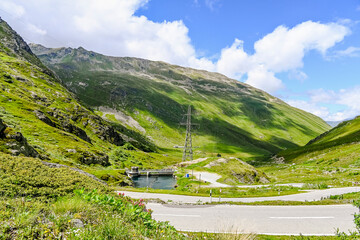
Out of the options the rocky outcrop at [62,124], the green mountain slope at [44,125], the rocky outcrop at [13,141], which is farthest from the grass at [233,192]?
the rocky outcrop at [62,124]

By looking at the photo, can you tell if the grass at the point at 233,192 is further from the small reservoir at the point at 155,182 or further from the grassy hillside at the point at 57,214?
the small reservoir at the point at 155,182

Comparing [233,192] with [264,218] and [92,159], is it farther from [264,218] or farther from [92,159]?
[92,159]

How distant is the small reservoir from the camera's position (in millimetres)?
71688

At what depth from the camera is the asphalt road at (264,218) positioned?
15102 millimetres

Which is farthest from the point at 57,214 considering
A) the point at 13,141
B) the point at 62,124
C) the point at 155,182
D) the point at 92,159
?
the point at 62,124

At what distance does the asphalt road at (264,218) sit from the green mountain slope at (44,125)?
27.3 meters

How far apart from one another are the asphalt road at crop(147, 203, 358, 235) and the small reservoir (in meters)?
50.9

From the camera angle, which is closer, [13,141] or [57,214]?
[57,214]

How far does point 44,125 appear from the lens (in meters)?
85.9

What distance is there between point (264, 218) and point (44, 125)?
93902mm

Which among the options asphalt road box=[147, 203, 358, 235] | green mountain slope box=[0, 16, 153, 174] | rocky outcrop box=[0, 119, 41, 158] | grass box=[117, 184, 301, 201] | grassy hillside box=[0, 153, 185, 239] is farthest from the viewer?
green mountain slope box=[0, 16, 153, 174]

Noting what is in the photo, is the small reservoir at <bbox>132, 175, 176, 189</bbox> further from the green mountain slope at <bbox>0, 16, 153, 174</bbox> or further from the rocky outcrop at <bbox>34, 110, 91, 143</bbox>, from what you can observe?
the rocky outcrop at <bbox>34, 110, 91, 143</bbox>

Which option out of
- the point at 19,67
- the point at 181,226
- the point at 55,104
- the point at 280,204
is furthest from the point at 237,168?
the point at 19,67

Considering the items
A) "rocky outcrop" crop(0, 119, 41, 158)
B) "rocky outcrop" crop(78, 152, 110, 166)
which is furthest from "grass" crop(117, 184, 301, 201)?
"rocky outcrop" crop(78, 152, 110, 166)
